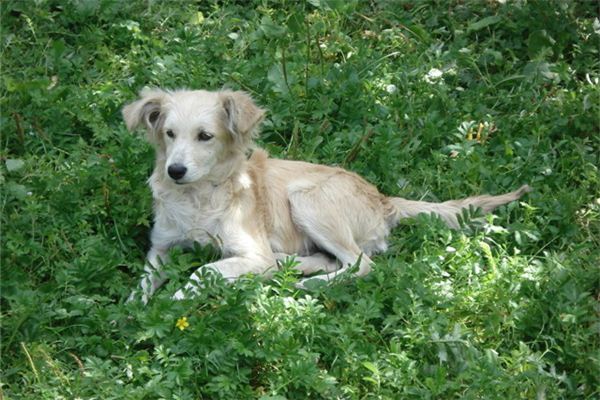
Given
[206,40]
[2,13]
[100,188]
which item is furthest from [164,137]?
[2,13]

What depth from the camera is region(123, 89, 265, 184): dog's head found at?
6.70 meters

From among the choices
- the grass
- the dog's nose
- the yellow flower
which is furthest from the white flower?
the yellow flower

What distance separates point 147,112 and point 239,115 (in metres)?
0.63

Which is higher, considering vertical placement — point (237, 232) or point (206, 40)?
point (206, 40)

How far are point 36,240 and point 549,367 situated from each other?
3260mm

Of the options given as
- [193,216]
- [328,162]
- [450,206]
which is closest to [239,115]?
[193,216]

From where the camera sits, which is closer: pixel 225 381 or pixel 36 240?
pixel 225 381

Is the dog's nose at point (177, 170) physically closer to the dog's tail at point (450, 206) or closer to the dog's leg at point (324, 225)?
the dog's leg at point (324, 225)

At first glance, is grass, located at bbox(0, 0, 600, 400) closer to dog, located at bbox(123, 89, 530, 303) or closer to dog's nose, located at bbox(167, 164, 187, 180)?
dog, located at bbox(123, 89, 530, 303)

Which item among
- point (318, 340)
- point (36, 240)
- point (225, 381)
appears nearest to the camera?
point (225, 381)

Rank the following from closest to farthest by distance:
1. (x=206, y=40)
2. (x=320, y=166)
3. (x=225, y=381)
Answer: (x=225, y=381) < (x=320, y=166) < (x=206, y=40)

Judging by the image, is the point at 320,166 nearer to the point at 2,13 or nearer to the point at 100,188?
the point at 100,188

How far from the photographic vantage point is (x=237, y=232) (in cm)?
690

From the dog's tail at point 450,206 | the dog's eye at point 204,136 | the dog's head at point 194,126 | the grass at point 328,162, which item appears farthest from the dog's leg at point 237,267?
the dog's tail at point 450,206
